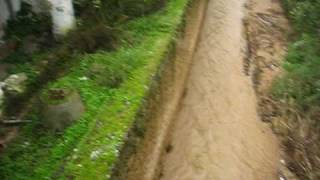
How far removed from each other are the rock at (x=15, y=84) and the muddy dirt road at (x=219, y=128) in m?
2.13

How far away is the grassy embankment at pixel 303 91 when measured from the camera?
210 inches

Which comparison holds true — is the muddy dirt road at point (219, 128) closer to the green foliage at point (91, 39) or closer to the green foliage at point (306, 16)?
the green foliage at point (306, 16)

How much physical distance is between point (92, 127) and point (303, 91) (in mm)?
3054

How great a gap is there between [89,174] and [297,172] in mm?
2623

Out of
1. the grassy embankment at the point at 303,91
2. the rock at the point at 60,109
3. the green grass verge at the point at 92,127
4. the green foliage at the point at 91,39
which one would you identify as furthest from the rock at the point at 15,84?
the grassy embankment at the point at 303,91

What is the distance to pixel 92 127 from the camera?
502 centimetres

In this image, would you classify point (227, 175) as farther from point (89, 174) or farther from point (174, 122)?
point (89, 174)

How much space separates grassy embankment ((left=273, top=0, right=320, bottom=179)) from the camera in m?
5.33

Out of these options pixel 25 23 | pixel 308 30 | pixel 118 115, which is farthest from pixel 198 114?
pixel 25 23

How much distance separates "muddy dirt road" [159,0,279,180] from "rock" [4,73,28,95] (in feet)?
6.99

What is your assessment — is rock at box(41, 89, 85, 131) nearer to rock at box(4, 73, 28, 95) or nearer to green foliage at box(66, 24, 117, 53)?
rock at box(4, 73, 28, 95)

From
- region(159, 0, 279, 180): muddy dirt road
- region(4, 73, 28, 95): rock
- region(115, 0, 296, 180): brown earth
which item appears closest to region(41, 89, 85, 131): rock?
region(4, 73, 28, 95): rock

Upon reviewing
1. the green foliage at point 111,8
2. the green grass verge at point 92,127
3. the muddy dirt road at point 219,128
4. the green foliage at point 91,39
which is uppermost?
the green foliage at point 111,8

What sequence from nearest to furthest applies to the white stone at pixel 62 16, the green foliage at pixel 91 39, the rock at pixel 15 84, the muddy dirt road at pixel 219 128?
the muddy dirt road at pixel 219 128, the rock at pixel 15 84, the white stone at pixel 62 16, the green foliage at pixel 91 39
